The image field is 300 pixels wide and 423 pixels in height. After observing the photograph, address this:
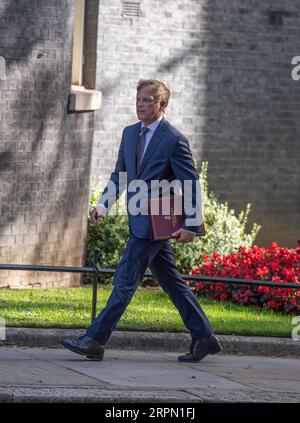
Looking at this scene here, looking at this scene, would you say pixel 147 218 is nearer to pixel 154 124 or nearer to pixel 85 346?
pixel 154 124

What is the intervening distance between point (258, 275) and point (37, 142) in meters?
2.75

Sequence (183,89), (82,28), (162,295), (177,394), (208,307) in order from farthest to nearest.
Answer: (183,89), (82,28), (162,295), (208,307), (177,394)

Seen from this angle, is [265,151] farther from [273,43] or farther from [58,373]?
[58,373]

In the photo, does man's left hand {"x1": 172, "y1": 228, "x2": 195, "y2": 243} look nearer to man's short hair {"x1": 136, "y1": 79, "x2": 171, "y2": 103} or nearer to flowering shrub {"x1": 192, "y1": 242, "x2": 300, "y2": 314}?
man's short hair {"x1": 136, "y1": 79, "x2": 171, "y2": 103}

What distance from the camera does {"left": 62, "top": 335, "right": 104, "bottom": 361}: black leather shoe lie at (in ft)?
29.7


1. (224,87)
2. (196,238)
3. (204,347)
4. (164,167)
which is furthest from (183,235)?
(224,87)

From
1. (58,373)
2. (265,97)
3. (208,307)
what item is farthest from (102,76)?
(58,373)

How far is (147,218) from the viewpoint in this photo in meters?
9.03

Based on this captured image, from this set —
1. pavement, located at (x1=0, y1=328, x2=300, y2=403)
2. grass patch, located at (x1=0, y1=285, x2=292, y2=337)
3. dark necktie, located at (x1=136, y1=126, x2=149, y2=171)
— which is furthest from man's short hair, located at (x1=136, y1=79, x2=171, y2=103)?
grass patch, located at (x1=0, y1=285, x2=292, y2=337)

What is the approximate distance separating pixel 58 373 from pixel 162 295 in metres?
4.89

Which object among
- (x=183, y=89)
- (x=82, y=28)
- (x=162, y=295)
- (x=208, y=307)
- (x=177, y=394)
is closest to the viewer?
(x=177, y=394)

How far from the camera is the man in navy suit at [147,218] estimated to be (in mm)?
9047

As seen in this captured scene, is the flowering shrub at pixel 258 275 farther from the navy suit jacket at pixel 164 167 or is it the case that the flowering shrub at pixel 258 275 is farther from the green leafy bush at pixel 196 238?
the navy suit jacket at pixel 164 167

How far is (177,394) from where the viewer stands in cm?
817
